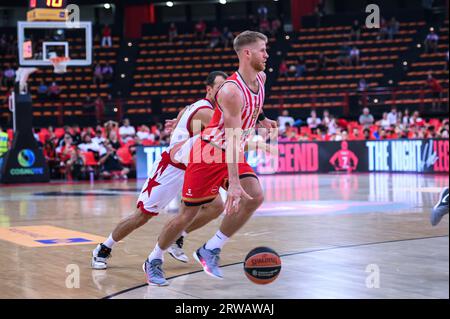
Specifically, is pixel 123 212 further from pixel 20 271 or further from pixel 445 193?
pixel 445 193

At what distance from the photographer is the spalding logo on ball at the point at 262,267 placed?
5504 millimetres

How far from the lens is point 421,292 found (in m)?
5.23

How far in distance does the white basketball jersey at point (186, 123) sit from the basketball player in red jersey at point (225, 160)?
0.42 meters

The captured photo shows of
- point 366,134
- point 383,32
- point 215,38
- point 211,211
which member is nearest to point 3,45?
point 215,38

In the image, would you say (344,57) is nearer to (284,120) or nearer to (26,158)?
(284,120)

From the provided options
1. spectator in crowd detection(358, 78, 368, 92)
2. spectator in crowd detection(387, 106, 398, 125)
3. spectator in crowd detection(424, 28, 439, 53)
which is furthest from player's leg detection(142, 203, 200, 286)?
spectator in crowd detection(424, 28, 439, 53)

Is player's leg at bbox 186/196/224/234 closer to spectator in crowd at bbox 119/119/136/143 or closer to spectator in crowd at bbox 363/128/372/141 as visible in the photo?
spectator in crowd at bbox 363/128/372/141

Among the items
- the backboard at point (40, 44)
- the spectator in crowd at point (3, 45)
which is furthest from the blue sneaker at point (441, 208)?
the spectator in crowd at point (3, 45)

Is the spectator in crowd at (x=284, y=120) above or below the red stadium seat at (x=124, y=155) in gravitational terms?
above

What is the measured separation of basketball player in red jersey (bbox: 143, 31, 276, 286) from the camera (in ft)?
18.8

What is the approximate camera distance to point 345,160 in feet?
71.0

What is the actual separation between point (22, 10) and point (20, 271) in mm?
34861

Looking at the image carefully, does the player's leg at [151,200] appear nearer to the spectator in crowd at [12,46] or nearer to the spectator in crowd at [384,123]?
the spectator in crowd at [384,123]

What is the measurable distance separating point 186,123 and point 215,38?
28.4 meters
